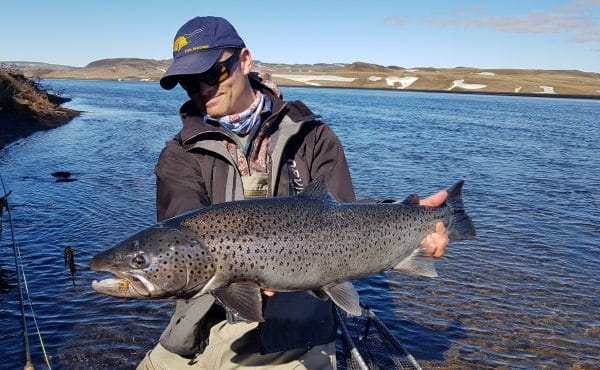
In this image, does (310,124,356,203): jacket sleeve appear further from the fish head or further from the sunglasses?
the fish head

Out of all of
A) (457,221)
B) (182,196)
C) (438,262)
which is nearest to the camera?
(182,196)

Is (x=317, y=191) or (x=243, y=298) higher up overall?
(x=317, y=191)

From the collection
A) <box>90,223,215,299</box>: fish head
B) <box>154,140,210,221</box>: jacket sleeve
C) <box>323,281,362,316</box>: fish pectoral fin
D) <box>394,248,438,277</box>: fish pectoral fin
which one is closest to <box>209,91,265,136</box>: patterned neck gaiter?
<box>154,140,210,221</box>: jacket sleeve

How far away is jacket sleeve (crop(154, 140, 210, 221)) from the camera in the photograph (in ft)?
11.5

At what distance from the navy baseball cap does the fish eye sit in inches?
51.4

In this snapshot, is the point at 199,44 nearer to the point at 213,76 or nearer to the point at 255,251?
the point at 213,76

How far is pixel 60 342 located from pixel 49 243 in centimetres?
441

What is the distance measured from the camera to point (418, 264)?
3730 millimetres

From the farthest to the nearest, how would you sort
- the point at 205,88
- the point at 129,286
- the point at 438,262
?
the point at 438,262 → the point at 205,88 → the point at 129,286

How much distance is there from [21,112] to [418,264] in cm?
3217

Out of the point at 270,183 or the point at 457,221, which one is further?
the point at 457,221

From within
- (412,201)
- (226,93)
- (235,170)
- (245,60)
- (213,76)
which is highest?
(245,60)

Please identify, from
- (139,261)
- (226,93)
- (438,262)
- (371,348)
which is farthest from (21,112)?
(139,261)

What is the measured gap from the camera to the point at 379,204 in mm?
3596
